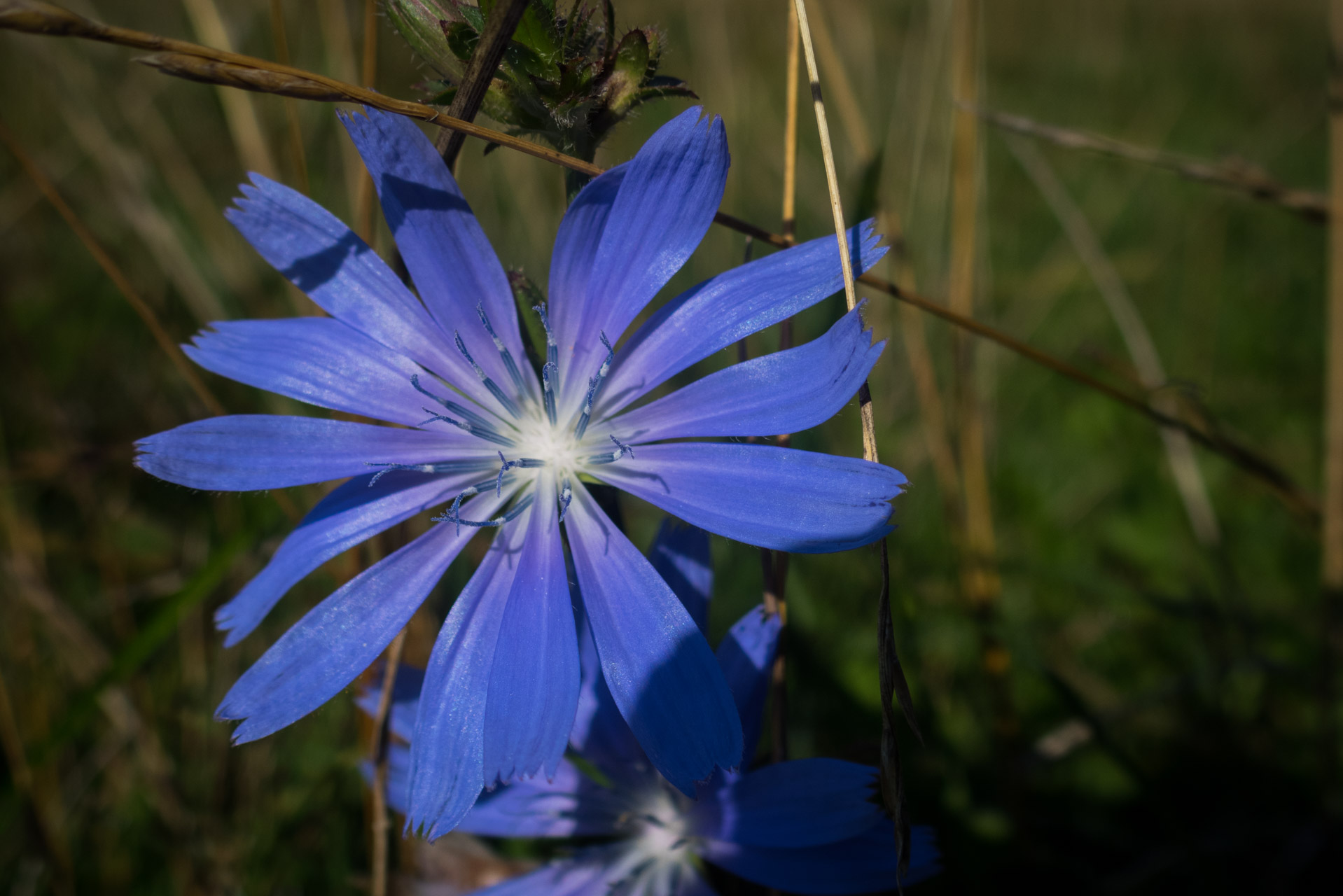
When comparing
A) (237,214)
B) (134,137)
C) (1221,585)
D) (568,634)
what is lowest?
(568,634)

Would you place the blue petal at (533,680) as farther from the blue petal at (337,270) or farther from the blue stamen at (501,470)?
the blue petal at (337,270)

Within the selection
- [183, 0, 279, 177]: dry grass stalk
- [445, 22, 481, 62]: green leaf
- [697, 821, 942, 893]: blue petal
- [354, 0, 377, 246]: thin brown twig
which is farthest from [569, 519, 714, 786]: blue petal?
[183, 0, 279, 177]: dry grass stalk

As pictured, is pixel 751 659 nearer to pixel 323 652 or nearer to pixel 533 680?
pixel 533 680

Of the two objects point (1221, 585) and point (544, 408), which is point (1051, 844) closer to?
point (1221, 585)

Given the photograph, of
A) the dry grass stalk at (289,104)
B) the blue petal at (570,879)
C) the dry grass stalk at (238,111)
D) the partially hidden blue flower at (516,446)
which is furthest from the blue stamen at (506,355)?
the dry grass stalk at (238,111)

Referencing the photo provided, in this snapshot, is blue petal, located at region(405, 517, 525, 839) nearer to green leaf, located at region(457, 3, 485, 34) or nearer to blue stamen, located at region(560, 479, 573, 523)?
blue stamen, located at region(560, 479, 573, 523)

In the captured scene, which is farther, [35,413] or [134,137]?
[134,137]

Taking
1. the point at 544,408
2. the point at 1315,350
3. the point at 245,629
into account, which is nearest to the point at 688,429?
the point at 544,408

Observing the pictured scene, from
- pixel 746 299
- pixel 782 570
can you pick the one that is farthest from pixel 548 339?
pixel 782 570
